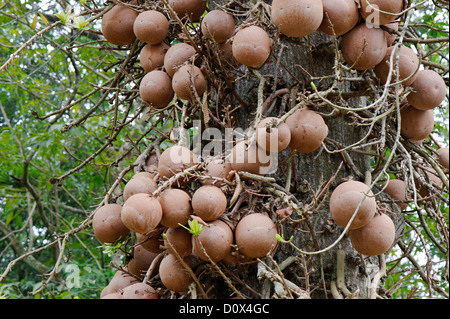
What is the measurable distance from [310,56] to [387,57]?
0.68 ft

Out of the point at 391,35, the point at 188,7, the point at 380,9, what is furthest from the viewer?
the point at 188,7

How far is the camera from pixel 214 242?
1.21 meters

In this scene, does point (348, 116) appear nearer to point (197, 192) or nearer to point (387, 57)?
point (387, 57)

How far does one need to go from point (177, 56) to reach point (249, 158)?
419mm

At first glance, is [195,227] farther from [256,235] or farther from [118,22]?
[118,22]

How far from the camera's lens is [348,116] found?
5.06ft

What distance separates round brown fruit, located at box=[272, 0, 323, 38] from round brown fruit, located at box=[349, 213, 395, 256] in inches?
19.9

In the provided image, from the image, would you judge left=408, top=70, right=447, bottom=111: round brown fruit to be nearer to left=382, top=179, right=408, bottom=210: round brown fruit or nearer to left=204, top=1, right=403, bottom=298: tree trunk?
left=204, top=1, right=403, bottom=298: tree trunk

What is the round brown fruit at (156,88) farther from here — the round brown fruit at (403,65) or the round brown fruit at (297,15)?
the round brown fruit at (403,65)

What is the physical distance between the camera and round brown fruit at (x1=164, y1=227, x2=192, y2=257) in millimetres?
1293

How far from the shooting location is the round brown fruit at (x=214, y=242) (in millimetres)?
1217

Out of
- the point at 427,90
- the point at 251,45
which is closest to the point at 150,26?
the point at 251,45
